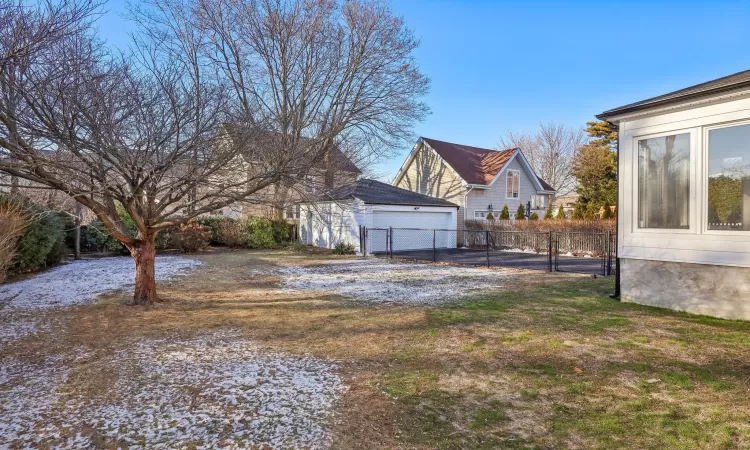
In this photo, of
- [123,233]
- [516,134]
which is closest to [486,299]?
[123,233]

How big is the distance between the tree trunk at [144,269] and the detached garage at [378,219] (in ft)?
31.9

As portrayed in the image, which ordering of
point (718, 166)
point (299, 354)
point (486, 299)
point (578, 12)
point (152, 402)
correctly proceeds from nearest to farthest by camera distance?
point (152, 402) → point (299, 354) → point (718, 166) → point (486, 299) → point (578, 12)

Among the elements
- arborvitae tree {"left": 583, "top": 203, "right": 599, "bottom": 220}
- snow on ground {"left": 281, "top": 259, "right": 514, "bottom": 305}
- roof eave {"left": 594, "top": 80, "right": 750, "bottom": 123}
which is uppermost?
roof eave {"left": 594, "top": 80, "right": 750, "bottom": 123}

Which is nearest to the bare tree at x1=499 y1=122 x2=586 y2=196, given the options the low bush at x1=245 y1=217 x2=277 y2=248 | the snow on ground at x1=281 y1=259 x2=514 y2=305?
the low bush at x1=245 y1=217 x2=277 y2=248

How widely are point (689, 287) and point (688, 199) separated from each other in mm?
1347

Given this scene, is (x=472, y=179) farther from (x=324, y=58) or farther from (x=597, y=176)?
(x=324, y=58)

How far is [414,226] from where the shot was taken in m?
19.8

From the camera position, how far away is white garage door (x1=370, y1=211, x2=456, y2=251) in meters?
18.5

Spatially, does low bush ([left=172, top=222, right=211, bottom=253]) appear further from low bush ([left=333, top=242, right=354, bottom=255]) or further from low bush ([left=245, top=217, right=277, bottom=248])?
low bush ([left=333, top=242, right=354, bottom=255])

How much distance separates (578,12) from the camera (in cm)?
1199

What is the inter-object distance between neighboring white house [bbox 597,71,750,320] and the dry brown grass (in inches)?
19.4

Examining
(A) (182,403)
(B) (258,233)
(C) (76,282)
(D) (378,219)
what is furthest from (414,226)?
(A) (182,403)

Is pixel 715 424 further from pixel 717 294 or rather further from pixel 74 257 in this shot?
pixel 74 257

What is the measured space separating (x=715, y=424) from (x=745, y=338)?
3.01m
